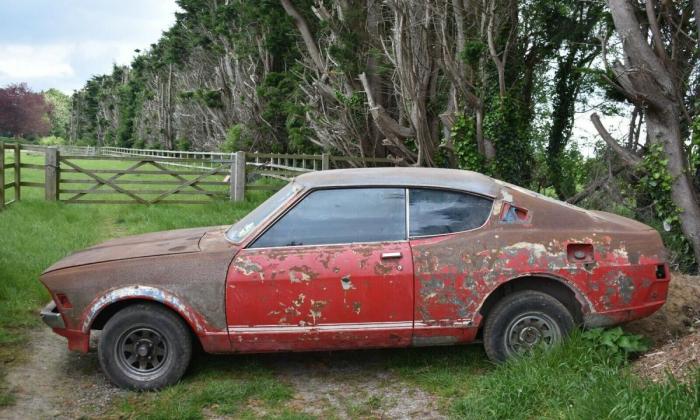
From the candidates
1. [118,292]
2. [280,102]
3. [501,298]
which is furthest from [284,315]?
[280,102]

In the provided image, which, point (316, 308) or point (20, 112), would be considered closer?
point (316, 308)

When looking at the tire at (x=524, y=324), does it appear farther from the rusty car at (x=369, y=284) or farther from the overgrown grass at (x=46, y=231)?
the overgrown grass at (x=46, y=231)

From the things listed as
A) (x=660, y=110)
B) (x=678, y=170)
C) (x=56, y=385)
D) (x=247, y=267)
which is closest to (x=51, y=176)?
(x=56, y=385)

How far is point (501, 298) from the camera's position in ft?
15.8

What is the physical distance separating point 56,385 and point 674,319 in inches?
204

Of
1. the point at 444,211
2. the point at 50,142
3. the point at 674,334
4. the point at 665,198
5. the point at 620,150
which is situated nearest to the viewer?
the point at 444,211

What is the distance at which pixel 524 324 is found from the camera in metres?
4.78

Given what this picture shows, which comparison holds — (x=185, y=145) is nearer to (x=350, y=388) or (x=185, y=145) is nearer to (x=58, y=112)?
(x=350, y=388)

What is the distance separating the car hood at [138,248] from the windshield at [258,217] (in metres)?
0.31

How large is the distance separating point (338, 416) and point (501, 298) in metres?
1.51

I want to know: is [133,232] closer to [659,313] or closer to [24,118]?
[659,313]

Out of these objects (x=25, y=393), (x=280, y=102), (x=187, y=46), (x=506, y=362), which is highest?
(x=187, y=46)

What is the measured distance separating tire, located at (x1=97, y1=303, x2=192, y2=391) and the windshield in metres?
0.78

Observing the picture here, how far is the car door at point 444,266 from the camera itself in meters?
4.68
